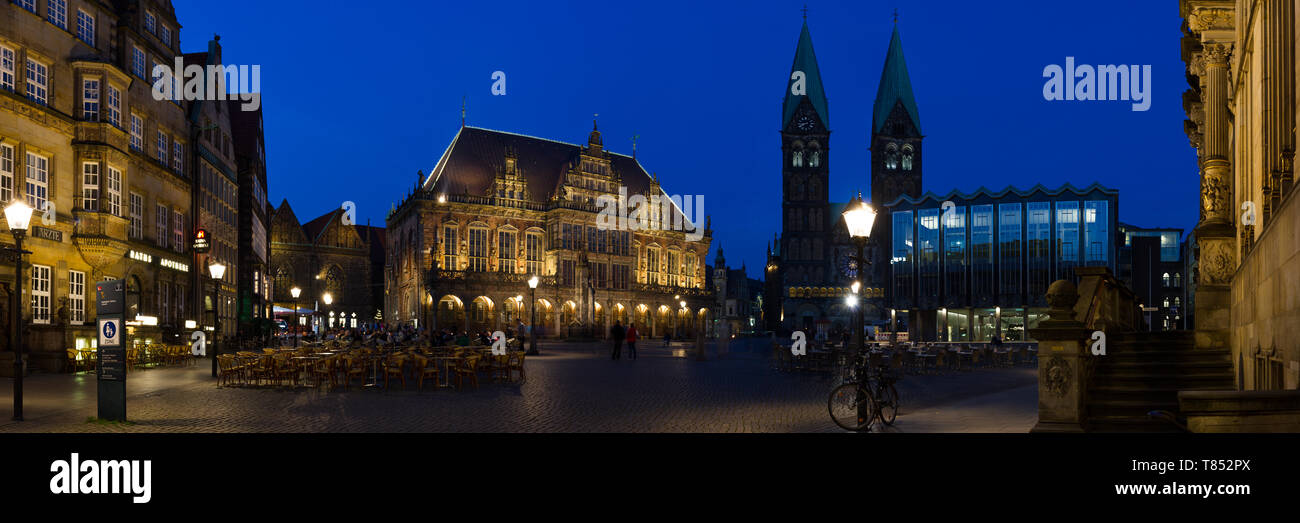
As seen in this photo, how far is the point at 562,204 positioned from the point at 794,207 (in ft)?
167

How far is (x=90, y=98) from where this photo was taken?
26828mm

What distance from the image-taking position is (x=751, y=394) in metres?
18.6

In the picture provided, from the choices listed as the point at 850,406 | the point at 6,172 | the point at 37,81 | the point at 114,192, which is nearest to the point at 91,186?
the point at 114,192

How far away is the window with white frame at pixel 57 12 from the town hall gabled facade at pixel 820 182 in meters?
99.0

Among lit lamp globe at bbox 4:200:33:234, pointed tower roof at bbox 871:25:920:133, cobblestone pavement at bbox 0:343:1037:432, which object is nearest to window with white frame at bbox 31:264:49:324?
cobblestone pavement at bbox 0:343:1037:432

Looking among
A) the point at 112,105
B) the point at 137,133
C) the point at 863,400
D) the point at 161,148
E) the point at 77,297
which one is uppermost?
the point at 112,105

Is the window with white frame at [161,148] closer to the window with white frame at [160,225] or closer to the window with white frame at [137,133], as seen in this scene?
the window with white frame at [137,133]

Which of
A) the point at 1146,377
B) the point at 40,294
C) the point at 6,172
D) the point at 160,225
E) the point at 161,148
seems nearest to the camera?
the point at 1146,377

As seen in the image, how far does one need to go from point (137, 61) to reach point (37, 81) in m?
6.15

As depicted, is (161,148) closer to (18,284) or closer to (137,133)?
(137,133)

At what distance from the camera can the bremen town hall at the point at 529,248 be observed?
72.6 metres

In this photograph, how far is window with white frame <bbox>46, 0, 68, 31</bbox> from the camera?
997 inches

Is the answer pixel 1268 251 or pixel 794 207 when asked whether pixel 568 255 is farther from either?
pixel 1268 251
